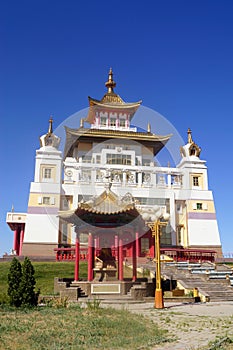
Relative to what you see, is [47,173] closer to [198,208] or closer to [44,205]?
[44,205]

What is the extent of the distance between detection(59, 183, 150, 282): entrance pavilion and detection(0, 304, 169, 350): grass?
714 centimetres

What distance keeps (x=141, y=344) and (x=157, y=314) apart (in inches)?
205

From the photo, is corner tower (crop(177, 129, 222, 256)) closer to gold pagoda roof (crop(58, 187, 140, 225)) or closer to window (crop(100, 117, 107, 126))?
window (crop(100, 117, 107, 126))

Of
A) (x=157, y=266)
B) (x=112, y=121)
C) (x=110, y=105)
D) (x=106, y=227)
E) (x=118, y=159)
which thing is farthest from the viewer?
(x=112, y=121)

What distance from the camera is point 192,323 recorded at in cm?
1029

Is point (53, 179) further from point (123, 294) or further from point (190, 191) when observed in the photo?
point (123, 294)

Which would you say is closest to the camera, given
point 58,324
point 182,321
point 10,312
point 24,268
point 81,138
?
point 58,324

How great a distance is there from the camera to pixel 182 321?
10672 mm

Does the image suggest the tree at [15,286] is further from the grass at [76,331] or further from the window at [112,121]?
the window at [112,121]

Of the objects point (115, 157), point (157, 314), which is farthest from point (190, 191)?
point (157, 314)

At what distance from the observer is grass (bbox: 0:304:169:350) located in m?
7.41

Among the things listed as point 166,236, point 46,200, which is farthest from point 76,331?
point 166,236

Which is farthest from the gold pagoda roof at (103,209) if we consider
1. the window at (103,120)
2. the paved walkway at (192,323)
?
the window at (103,120)

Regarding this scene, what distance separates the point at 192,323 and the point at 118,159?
112 feet
